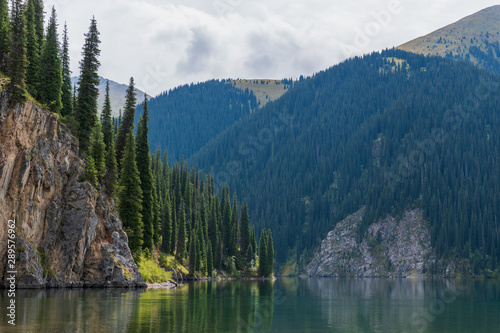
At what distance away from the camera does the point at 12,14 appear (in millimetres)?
86562

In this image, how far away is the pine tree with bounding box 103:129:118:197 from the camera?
96.1 meters

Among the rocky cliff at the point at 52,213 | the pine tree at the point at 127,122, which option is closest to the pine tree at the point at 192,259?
the pine tree at the point at 127,122

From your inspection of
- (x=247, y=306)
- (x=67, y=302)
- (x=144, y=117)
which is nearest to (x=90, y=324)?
(x=67, y=302)

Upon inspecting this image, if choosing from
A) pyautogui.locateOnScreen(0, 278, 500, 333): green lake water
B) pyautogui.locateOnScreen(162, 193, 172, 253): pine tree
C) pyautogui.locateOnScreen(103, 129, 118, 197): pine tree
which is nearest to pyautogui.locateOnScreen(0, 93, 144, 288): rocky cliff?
pyautogui.locateOnScreen(103, 129, 118, 197): pine tree

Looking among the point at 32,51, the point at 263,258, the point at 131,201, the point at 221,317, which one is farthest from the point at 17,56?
the point at 263,258

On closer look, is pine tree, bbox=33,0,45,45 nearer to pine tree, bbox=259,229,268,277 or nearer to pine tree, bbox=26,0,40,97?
pine tree, bbox=26,0,40,97

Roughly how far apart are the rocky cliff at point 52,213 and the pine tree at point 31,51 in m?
9.20

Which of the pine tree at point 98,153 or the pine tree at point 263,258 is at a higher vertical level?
the pine tree at point 98,153

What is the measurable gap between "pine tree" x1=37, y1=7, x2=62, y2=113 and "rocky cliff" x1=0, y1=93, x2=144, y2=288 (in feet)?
19.3

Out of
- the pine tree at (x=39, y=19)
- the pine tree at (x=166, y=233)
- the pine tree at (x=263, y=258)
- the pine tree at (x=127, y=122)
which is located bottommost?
the pine tree at (x=263, y=258)

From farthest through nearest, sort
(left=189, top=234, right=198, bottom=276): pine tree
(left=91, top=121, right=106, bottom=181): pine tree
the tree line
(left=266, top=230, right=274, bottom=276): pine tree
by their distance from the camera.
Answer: (left=266, top=230, right=274, bottom=276): pine tree < (left=189, top=234, right=198, bottom=276): pine tree < (left=91, top=121, right=106, bottom=181): pine tree < the tree line

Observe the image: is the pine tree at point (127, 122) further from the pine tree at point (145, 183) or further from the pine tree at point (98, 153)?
the pine tree at point (98, 153)

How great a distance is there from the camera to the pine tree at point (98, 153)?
94.9 m

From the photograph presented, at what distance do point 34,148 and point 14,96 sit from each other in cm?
788
